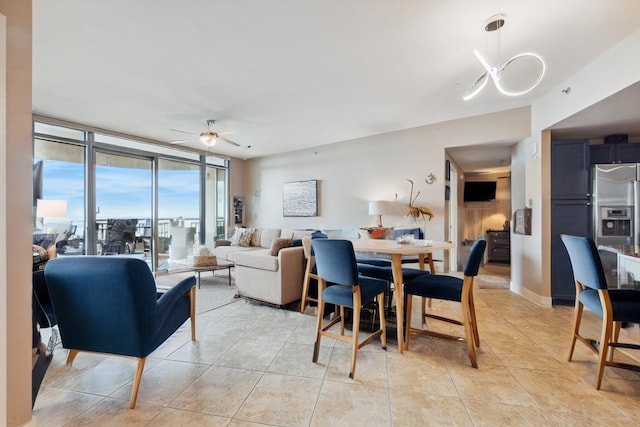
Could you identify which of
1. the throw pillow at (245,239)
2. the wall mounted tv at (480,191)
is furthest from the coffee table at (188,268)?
the wall mounted tv at (480,191)

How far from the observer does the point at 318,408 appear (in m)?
1.62

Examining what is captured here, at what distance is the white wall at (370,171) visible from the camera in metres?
4.21

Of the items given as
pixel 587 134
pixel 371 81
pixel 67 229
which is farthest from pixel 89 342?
pixel 587 134

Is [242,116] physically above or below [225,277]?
above

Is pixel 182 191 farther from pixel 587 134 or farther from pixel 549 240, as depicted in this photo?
pixel 587 134

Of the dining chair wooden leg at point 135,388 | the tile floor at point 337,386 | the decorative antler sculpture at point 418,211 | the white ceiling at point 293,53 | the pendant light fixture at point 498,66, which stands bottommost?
the tile floor at point 337,386

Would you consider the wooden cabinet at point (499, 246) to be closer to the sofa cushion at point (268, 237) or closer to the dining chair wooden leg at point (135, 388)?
the sofa cushion at point (268, 237)

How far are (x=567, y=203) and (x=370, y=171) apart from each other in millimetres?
2874

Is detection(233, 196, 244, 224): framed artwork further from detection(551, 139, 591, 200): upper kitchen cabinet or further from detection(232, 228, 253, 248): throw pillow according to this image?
detection(551, 139, 591, 200): upper kitchen cabinet

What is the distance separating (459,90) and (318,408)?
11.4ft

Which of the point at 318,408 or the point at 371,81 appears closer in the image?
the point at 318,408

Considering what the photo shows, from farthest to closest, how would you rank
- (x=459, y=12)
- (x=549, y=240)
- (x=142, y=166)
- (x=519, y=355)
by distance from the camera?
(x=142, y=166), (x=549, y=240), (x=519, y=355), (x=459, y=12)

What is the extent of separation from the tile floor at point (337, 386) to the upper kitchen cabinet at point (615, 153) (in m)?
2.12

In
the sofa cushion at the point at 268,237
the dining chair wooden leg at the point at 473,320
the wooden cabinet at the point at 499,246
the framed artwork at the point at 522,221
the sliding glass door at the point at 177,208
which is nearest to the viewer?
the dining chair wooden leg at the point at 473,320
